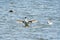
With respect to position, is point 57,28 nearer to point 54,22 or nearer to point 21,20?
point 54,22

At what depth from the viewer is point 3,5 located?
2.70 meters

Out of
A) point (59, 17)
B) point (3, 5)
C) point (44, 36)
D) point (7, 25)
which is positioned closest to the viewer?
point (44, 36)

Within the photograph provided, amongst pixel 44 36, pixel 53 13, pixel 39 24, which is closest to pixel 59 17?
pixel 53 13

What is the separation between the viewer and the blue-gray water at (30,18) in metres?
2.04

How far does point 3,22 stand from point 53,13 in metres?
0.53

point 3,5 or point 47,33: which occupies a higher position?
point 3,5

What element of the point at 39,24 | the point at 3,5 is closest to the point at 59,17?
the point at 39,24

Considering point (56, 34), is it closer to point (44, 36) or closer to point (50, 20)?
point (44, 36)

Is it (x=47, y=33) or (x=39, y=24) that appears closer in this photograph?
(x=47, y=33)

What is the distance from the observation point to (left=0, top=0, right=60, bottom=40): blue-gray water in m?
2.04

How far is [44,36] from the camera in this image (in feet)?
6.68

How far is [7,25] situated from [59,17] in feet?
1.71

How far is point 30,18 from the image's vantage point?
7.75ft

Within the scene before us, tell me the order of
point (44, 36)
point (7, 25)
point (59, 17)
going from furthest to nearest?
point (59, 17) → point (7, 25) → point (44, 36)
